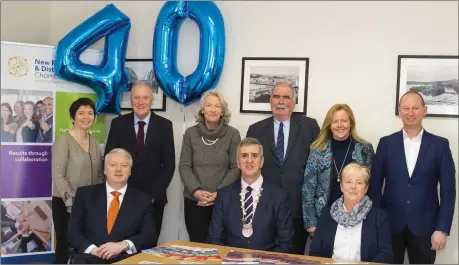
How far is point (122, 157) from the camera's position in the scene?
3.14m

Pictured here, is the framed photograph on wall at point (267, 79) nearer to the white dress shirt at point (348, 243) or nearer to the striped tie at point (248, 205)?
the striped tie at point (248, 205)

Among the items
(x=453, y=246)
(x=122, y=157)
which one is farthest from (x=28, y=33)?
(x=453, y=246)

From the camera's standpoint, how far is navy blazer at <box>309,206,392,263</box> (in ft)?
8.63

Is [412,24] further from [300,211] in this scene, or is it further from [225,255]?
[225,255]

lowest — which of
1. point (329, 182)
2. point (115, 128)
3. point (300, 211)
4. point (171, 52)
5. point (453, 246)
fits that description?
point (453, 246)

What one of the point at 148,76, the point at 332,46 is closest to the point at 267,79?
the point at 332,46

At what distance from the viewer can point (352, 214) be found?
8.81 feet

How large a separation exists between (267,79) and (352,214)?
1970mm

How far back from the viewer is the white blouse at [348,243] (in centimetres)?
263

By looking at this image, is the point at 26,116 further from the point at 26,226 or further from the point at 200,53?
the point at 200,53

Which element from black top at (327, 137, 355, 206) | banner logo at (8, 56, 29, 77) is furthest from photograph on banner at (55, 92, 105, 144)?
black top at (327, 137, 355, 206)

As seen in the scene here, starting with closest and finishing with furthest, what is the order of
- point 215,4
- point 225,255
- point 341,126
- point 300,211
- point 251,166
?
point 225,255, point 251,166, point 341,126, point 300,211, point 215,4

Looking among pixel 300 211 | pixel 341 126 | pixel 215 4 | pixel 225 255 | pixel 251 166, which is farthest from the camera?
pixel 215 4

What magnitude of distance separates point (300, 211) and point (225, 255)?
1225 millimetres
